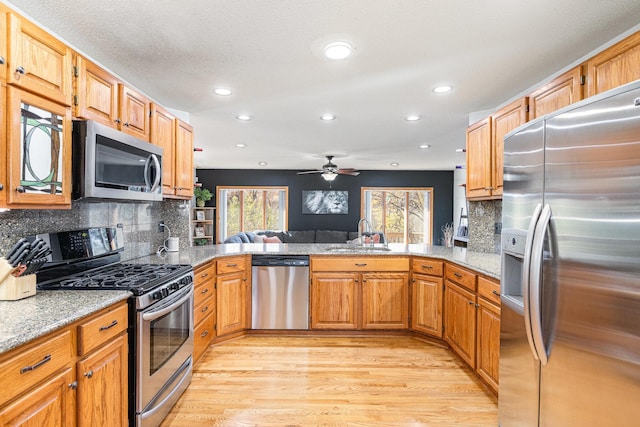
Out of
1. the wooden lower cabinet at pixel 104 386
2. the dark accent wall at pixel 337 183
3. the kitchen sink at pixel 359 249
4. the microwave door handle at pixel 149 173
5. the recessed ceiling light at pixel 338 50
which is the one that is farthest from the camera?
the dark accent wall at pixel 337 183

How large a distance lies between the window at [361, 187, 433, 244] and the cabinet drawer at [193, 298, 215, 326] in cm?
620

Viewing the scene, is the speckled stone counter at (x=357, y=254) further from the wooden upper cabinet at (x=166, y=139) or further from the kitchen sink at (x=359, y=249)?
the wooden upper cabinet at (x=166, y=139)

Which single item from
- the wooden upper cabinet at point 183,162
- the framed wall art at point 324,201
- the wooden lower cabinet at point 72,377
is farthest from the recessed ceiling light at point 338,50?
the framed wall art at point 324,201

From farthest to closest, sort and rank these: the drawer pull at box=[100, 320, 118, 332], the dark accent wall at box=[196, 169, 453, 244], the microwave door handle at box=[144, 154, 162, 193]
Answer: the dark accent wall at box=[196, 169, 453, 244], the microwave door handle at box=[144, 154, 162, 193], the drawer pull at box=[100, 320, 118, 332]

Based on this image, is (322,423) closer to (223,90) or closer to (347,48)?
(347,48)

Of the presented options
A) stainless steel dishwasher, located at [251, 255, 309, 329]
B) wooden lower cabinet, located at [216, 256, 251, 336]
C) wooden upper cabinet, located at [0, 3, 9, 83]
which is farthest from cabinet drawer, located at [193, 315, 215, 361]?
wooden upper cabinet, located at [0, 3, 9, 83]

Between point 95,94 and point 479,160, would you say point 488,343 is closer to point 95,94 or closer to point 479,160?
point 479,160

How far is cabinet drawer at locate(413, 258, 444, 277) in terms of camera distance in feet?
10.8

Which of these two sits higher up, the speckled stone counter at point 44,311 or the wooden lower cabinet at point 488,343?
the speckled stone counter at point 44,311

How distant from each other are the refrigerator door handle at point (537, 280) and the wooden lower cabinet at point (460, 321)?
4.12 ft

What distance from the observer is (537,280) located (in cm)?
135

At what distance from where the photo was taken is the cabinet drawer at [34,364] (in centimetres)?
109

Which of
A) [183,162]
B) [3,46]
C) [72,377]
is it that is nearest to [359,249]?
[183,162]

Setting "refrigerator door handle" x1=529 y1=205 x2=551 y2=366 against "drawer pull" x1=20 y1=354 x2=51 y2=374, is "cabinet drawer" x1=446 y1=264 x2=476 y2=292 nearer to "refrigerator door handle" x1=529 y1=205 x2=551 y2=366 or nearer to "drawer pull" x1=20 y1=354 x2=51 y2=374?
"refrigerator door handle" x1=529 y1=205 x2=551 y2=366
